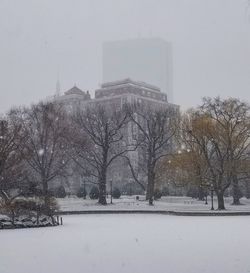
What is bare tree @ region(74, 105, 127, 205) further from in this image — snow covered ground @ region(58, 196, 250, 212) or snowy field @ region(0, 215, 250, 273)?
snowy field @ region(0, 215, 250, 273)

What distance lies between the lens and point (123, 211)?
42875mm

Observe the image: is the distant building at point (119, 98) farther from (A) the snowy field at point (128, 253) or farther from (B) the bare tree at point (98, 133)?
(A) the snowy field at point (128, 253)

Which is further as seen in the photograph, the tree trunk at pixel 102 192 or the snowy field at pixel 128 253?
the tree trunk at pixel 102 192

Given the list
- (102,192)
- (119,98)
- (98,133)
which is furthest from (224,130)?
(119,98)

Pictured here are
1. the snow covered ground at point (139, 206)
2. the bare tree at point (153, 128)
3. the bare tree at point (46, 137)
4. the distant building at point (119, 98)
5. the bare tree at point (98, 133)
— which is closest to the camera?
the snow covered ground at point (139, 206)

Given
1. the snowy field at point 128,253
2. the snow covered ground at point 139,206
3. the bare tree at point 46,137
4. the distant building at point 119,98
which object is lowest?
the snowy field at point 128,253

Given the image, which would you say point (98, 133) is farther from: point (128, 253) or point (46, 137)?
point (128, 253)

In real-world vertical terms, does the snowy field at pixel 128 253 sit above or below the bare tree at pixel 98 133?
below

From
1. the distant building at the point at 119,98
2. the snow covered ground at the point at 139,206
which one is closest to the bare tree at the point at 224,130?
the snow covered ground at the point at 139,206

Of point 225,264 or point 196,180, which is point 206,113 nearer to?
point 196,180

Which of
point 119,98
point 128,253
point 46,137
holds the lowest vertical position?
A: point 128,253

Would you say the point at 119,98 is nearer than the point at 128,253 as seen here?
No

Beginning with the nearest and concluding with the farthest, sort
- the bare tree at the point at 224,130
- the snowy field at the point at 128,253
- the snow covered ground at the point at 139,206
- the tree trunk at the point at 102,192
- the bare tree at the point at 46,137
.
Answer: the snowy field at the point at 128,253 < the snow covered ground at the point at 139,206 < the bare tree at the point at 224,130 < the tree trunk at the point at 102,192 < the bare tree at the point at 46,137

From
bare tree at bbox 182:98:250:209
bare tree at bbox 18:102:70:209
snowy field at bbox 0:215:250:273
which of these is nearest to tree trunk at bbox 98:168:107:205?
bare tree at bbox 18:102:70:209
